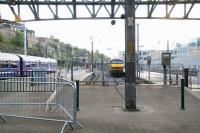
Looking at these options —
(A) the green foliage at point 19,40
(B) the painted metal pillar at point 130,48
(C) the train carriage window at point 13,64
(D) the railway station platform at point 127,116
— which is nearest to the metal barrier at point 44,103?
(D) the railway station platform at point 127,116

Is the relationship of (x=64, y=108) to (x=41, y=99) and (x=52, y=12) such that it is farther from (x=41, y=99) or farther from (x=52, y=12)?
(x=52, y=12)

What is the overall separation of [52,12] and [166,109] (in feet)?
59.5

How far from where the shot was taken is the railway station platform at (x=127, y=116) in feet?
34.6

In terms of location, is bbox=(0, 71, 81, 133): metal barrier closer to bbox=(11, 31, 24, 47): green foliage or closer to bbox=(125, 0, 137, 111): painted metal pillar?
bbox=(125, 0, 137, 111): painted metal pillar

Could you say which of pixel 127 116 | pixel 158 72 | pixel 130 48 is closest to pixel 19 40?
pixel 158 72

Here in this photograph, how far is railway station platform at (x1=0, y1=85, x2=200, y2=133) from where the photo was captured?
34.6 ft

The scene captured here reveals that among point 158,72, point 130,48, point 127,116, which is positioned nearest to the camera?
point 127,116

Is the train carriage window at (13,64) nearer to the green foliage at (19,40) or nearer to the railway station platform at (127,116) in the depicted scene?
the railway station platform at (127,116)

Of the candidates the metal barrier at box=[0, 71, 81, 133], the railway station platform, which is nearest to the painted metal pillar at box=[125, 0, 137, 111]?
the railway station platform

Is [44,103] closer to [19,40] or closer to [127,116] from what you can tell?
[127,116]

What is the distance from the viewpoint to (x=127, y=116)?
13148mm

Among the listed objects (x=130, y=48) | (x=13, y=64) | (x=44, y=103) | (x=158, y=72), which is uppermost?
(x=130, y=48)

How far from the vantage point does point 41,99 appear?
15586 millimetres

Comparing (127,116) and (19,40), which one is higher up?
(19,40)
